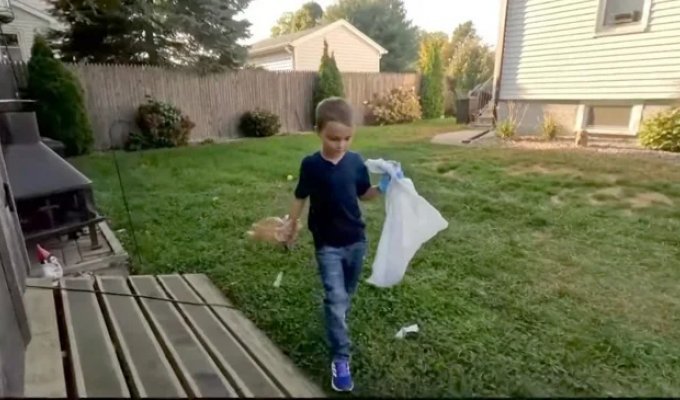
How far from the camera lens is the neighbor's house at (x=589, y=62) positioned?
421 cm

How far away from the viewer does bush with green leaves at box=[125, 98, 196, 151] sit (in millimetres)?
4887

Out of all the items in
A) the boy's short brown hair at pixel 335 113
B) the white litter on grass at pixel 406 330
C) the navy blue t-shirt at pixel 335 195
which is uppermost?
the boy's short brown hair at pixel 335 113

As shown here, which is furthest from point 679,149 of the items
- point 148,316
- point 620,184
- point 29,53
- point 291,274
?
point 29,53

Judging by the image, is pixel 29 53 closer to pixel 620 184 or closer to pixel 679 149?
pixel 620 184

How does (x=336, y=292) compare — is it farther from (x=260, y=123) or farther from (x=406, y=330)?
(x=260, y=123)

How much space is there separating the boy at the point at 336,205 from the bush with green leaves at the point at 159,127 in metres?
4.13

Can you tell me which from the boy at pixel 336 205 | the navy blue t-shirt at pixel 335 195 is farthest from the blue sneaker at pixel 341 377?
the navy blue t-shirt at pixel 335 195

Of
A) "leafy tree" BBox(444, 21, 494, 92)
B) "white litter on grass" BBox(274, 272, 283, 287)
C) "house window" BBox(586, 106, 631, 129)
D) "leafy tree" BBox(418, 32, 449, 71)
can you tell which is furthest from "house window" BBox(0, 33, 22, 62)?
"house window" BBox(586, 106, 631, 129)

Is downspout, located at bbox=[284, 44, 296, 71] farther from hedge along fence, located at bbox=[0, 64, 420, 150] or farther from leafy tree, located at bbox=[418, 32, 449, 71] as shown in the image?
leafy tree, located at bbox=[418, 32, 449, 71]

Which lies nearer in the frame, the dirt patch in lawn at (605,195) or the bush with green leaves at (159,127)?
the dirt patch in lawn at (605,195)

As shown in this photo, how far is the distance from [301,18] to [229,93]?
8.64 ft

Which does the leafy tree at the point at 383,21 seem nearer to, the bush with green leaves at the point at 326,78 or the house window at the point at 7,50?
the bush with green leaves at the point at 326,78

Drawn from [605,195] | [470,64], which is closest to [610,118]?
[470,64]

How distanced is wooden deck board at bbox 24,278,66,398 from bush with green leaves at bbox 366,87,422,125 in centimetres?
523
